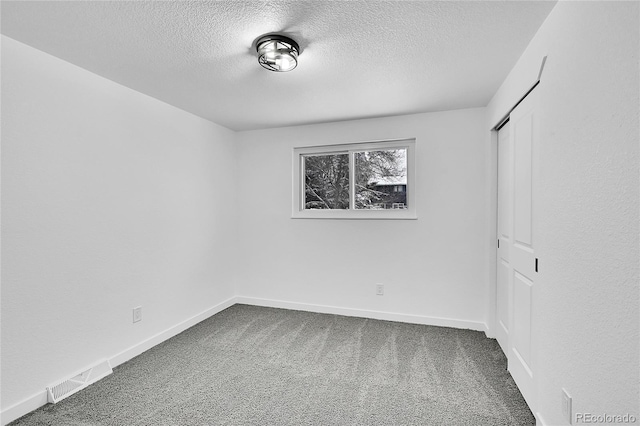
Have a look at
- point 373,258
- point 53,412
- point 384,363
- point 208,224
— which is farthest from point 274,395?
point 208,224

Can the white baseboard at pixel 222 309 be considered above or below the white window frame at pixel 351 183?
below

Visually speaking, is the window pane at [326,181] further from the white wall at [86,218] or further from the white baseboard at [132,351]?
the white baseboard at [132,351]

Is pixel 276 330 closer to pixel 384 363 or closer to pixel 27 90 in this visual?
pixel 384 363

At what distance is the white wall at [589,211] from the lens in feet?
3.30

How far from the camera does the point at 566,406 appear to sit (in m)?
1.41

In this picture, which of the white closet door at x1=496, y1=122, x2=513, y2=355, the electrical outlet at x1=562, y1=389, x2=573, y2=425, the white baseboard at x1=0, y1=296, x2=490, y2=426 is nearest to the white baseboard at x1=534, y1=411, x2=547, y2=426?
the electrical outlet at x1=562, y1=389, x2=573, y2=425

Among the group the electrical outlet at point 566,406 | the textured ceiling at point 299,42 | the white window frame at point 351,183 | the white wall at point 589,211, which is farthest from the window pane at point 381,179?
the electrical outlet at point 566,406

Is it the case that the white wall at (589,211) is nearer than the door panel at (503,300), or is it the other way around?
the white wall at (589,211)

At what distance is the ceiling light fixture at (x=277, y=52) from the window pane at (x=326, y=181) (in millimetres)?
1816

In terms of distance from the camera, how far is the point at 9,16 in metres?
1.62

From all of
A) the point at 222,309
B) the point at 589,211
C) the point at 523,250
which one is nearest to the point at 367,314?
the point at 222,309

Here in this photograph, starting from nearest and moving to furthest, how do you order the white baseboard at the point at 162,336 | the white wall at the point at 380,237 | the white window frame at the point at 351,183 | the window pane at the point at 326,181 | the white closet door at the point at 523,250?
1. the white closet door at the point at 523,250
2. the white baseboard at the point at 162,336
3. the white wall at the point at 380,237
4. the white window frame at the point at 351,183
5. the window pane at the point at 326,181

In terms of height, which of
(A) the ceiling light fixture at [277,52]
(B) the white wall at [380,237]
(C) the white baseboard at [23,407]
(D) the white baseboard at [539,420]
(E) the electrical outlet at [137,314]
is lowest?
(C) the white baseboard at [23,407]

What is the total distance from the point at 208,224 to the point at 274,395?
2113mm
